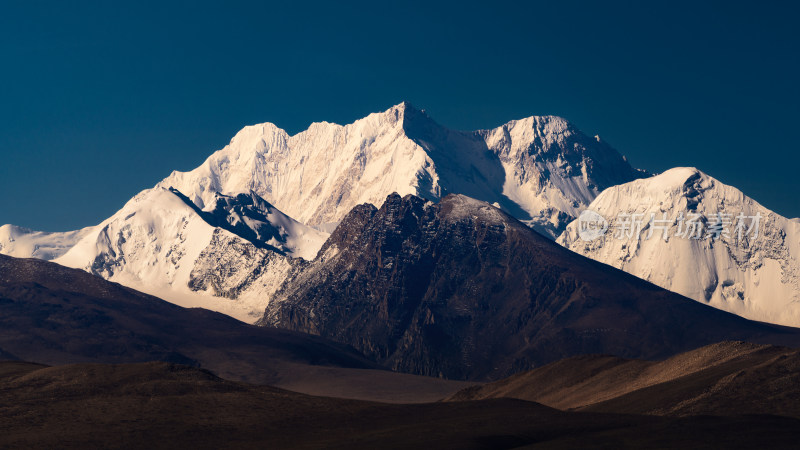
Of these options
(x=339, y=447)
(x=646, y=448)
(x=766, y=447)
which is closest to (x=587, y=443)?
(x=646, y=448)

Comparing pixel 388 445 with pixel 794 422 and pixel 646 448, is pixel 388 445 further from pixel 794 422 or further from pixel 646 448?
pixel 794 422

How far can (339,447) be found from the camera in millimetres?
198250

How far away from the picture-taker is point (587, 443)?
18762cm

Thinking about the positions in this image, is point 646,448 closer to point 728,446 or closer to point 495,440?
point 728,446

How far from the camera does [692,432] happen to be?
191 meters

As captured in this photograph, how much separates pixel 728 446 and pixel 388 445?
51777 mm

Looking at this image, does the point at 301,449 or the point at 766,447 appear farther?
the point at 301,449

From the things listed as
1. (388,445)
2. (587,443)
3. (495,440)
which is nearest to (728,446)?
(587,443)

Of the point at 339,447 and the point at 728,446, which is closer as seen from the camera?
the point at 728,446

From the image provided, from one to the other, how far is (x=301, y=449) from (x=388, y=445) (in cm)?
1423

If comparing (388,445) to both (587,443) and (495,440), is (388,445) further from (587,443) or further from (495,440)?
(587,443)

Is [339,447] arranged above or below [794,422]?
below

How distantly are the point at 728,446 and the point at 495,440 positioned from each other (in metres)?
36.7

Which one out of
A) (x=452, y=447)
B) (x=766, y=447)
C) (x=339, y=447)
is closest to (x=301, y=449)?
(x=339, y=447)
